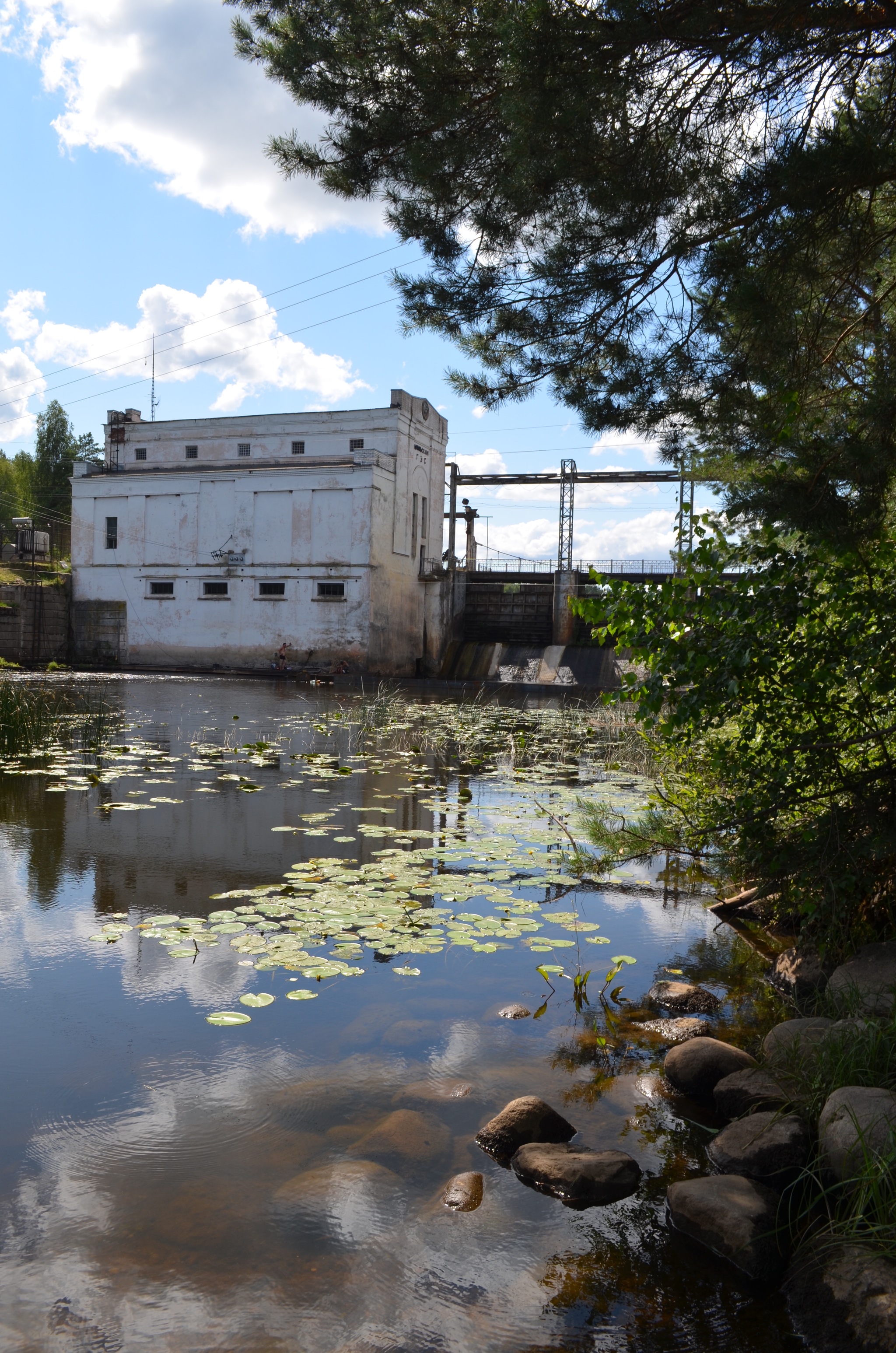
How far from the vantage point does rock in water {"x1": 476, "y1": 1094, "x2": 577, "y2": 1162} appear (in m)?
3.03

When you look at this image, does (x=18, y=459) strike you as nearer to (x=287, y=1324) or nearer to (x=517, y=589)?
(x=517, y=589)

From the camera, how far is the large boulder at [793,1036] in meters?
3.41

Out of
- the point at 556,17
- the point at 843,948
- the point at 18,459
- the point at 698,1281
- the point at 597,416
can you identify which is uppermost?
the point at 18,459

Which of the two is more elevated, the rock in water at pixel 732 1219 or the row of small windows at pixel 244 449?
the row of small windows at pixel 244 449

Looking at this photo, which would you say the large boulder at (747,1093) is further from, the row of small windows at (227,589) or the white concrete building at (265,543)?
the row of small windows at (227,589)

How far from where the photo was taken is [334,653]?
28.7 metres

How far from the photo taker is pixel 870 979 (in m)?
3.64

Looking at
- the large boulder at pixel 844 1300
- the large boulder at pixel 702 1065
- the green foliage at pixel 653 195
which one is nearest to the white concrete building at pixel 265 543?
the green foliage at pixel 653 195

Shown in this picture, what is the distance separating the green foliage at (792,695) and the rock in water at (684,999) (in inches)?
23.5

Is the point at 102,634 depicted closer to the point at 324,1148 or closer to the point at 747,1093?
the point at 324,1148

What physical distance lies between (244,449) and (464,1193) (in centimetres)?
3156

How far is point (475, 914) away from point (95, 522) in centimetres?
3020

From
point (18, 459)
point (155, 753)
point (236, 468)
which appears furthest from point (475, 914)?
point (18, 459)

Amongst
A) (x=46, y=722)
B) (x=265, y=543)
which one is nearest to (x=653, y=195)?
(x=46, y=722)
